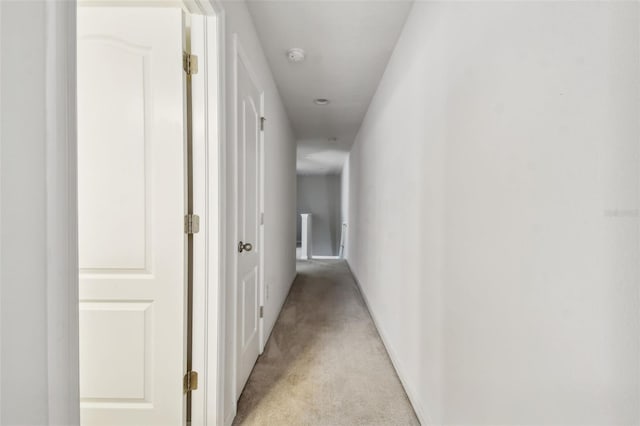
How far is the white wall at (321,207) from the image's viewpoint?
9.64 meters

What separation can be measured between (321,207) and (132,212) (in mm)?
8424

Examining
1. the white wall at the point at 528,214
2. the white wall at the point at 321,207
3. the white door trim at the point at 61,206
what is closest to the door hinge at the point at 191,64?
the white door trim at the point at 61,206

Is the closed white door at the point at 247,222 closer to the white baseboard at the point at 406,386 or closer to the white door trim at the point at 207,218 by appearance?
the white door trim at the point at 207,218

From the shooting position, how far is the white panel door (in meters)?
1.37

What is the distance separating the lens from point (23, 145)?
1.65 ft

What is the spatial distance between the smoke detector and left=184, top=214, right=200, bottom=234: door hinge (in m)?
1.69

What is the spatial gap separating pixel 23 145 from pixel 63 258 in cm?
21

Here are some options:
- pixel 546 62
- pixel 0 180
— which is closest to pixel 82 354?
pixel 0 180

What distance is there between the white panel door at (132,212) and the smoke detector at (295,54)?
122 cm

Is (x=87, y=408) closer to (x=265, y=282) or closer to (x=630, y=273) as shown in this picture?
(x=265, y=282)

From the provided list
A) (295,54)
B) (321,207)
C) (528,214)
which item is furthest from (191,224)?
(321,207)

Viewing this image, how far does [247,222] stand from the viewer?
197 centimetres

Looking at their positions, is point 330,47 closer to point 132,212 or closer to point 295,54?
point 295,54

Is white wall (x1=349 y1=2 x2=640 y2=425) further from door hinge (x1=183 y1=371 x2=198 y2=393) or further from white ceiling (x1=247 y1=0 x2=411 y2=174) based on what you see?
door hinge (x1=183 y1=371 x2=198 y2=393)
